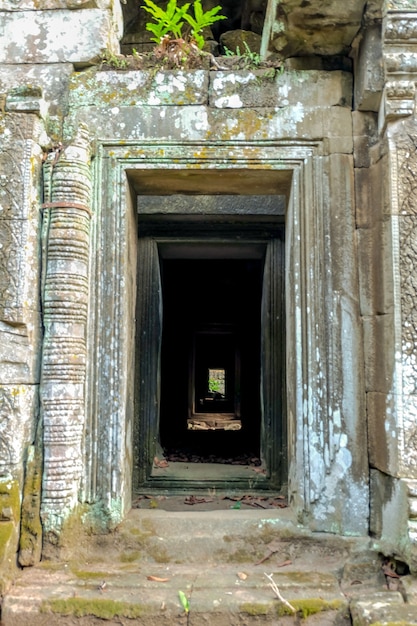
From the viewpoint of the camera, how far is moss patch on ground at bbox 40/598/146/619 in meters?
2.51

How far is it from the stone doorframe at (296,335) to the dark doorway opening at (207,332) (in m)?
2.60

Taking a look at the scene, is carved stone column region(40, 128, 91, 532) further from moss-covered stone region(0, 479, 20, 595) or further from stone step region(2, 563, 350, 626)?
stone step region(2, 563, 350, 626)

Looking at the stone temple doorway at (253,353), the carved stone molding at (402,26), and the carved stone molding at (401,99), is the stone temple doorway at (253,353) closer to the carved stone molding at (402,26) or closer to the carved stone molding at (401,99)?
the carved stone molding at (401,99)

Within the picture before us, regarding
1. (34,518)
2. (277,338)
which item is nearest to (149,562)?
(34,518)

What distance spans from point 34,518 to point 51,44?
9.74 ft

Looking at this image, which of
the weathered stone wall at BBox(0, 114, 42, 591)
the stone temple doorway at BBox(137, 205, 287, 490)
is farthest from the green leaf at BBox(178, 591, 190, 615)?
the stone temple doorway at BBox(137, 205, 287, 490)

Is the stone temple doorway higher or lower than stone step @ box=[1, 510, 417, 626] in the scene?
higher

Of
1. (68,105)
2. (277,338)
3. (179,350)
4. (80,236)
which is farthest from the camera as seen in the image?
(179,350)

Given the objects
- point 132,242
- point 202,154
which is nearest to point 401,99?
point 202,154

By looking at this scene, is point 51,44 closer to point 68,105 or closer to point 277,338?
point 68,105

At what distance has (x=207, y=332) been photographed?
36.4 feet

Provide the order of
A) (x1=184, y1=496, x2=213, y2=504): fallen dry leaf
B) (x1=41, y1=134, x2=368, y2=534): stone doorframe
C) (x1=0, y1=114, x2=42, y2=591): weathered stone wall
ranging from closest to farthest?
(x1=0, y1=114, x2=42, y2=591): weathered stone wall, (x1=41, y1=134, x2=368, y2=534): stone doorframe, (x1=184, y1=496, x2=213, y2=504): fallen dry leaf

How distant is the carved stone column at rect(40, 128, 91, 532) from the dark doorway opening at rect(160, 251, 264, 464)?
275 cm

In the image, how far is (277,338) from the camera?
4.99 meters
